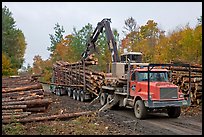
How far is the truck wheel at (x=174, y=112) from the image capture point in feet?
45.5

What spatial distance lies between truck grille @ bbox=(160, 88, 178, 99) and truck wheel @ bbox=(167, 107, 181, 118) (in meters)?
0.91

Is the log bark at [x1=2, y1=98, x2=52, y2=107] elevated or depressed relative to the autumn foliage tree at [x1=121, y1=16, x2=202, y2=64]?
depressed

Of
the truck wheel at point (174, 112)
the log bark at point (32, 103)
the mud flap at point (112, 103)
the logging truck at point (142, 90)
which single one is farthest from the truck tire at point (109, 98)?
the log bark at point (32, 103)

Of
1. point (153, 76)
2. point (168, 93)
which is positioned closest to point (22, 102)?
point (153, 76)

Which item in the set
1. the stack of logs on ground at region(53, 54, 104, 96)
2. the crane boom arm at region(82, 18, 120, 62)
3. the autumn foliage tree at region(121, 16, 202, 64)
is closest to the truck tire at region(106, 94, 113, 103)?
the crane boom arm at region(82, 18, 120, 62)

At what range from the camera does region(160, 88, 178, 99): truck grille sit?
512 inches

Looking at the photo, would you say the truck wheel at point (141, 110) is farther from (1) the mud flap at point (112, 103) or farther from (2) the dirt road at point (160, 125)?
(1) the mud flap at point (112, 103)

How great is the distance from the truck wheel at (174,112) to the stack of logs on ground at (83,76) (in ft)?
27.0

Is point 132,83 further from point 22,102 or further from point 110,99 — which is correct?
point 22,102

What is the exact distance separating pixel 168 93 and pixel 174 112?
1.37 metres

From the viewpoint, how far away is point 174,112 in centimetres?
1398

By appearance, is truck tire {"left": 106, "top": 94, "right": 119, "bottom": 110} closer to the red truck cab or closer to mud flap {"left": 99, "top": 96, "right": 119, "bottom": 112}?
mud flap {"left": 99, "top": 96, "right": 119, "bottom": 112}

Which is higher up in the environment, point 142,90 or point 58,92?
point 142,90

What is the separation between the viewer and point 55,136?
909cm
